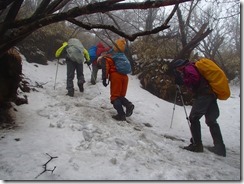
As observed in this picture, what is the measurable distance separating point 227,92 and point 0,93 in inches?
177

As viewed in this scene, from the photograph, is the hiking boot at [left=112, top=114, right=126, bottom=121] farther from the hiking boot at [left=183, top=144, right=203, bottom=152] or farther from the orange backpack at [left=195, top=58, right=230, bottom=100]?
the orange backpack at [left=195, top=58, right=230, bottom=100]

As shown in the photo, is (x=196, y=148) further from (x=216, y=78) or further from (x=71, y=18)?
(x=71, y=18)

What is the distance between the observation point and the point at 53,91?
8641mm

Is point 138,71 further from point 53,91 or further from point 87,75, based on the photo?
point 53,91

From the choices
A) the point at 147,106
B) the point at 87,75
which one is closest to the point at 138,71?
the point at 87,75

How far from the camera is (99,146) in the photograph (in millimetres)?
4676

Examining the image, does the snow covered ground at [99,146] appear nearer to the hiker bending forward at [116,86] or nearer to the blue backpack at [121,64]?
the hiker bending forward at [116,86]

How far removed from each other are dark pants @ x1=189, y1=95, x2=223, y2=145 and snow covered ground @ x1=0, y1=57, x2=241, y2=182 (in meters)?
0.35

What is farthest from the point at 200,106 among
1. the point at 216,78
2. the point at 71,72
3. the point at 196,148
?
the point at 71,72

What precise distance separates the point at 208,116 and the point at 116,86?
2.33m

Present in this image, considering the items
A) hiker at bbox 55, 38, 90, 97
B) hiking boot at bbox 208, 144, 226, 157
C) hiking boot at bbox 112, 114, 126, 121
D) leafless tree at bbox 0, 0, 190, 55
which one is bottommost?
hiking boot at bbox 208, 144, 226, 157

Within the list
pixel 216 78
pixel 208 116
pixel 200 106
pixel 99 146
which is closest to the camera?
pixel 99 146

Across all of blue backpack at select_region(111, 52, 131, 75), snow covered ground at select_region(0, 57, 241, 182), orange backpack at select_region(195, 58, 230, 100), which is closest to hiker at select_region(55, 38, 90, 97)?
snow covered ground at select_region(0, 57, 241, 182)

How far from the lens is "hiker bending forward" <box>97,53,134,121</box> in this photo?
654 cm
